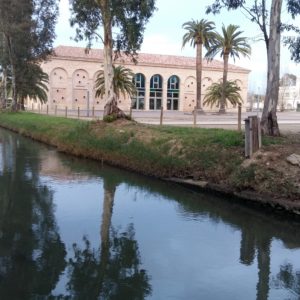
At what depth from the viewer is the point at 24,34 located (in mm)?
41156

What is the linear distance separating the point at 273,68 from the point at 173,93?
6668 cm

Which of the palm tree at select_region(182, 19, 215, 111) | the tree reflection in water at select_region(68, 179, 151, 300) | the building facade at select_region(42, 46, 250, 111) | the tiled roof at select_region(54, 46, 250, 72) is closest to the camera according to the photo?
the tree reflection in water at select_region(68, 179, 151, 300)

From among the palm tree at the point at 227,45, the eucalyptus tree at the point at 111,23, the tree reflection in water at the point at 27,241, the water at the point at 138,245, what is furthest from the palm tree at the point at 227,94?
the water at the point at 138,245

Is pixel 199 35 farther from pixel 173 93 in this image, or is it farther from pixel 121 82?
pixel 173 93

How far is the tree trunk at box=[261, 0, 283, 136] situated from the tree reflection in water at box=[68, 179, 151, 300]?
7.33 m

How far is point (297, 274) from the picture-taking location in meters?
6.96

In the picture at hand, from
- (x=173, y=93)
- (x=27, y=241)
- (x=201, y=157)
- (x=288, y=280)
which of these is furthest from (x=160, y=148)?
(x=173, y=93)

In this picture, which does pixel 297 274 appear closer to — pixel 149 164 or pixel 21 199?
pixel 21 199

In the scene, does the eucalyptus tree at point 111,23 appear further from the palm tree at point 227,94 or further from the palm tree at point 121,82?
the palm tree at point 227,94

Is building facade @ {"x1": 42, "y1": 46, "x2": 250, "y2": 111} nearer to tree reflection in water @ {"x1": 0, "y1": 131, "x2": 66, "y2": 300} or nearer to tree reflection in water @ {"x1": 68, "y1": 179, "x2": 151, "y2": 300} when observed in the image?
tree reflection in water @ {"x1": 0, "y1": 131, "x2": 66, "y2": 300}

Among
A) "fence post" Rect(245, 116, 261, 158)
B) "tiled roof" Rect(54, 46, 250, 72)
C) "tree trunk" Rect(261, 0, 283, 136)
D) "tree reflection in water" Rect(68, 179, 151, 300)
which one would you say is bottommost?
"tree reflection in water" Rect(68, 179, 151, 300)

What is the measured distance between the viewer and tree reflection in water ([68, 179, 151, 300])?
609cm

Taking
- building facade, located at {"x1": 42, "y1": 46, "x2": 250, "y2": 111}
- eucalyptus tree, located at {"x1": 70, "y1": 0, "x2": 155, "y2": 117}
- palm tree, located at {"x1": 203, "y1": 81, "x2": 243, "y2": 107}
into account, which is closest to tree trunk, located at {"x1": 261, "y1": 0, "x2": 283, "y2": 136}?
eucalyptus tree, located at {"x1": 70, "y1": 0, "x2": 155, "y2": 117}

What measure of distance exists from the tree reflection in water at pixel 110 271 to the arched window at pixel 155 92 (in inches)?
2800
